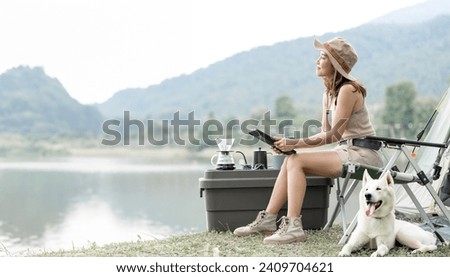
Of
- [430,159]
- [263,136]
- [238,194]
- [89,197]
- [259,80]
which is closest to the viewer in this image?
[263,136]

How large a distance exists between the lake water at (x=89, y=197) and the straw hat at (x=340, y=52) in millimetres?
3523

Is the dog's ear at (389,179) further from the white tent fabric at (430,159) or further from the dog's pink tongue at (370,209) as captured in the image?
the white tent fabric at (430,159)

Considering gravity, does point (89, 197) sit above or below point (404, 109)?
below

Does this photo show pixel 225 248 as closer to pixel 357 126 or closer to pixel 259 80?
pixel 357 126

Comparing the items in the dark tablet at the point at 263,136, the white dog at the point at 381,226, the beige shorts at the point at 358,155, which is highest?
the dark tablet at the point at 263,136

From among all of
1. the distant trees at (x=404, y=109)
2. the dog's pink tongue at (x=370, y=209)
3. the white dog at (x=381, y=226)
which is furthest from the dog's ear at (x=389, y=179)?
the distant trees at (x=404, y=109)

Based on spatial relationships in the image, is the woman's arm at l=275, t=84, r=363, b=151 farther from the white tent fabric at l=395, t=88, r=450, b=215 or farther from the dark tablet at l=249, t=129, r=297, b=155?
the white tent fabric at l=395, t=88, r=450, b=215

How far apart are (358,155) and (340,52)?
0.50 m

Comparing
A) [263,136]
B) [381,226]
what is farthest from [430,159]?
[263,136]

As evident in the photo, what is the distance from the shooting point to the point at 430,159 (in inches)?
172

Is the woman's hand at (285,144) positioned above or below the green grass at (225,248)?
above

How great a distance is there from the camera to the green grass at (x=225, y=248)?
3061mm
